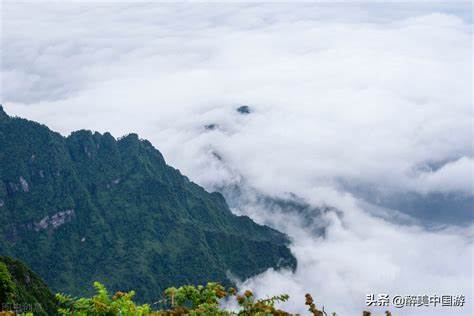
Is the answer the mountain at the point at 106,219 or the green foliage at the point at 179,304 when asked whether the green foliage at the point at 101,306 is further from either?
the mountain at the point at 106,219

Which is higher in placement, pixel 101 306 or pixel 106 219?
pixel 106 219

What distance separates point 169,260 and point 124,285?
1482cm

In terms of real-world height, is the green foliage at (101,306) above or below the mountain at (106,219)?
below

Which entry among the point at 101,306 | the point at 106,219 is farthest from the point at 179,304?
the point at 106,219

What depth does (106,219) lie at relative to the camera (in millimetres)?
125938

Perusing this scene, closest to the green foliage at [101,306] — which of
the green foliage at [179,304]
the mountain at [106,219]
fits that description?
the green foliage at [179,304]

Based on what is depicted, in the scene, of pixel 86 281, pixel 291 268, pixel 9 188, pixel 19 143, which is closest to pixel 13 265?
pixel 86 281

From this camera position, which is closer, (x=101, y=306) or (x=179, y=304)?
(x=101, y=306)

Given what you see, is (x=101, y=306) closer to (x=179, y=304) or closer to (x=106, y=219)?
(x=179, y=304)

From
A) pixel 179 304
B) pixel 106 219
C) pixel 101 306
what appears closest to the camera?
pixel 101 306

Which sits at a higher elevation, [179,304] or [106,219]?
[106,219]

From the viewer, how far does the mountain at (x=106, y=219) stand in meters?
114

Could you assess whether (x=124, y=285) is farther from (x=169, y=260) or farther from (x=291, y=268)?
(x=291, y=268)

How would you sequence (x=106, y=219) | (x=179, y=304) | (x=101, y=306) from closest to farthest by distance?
(x=101, y=306) → (x=179, y=304) → (x=106, y=219)
